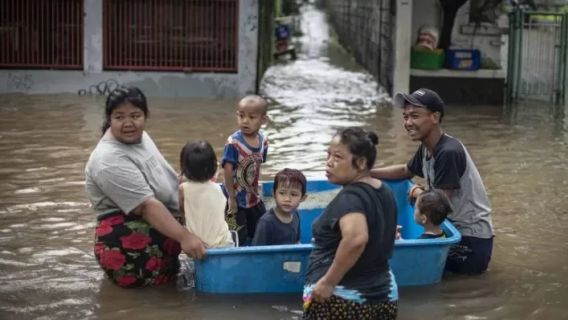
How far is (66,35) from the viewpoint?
17641 mm

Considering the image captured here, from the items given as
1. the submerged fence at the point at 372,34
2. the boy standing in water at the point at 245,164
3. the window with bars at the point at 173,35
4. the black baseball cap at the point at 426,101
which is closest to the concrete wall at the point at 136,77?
the window with bars at the point at 173,35

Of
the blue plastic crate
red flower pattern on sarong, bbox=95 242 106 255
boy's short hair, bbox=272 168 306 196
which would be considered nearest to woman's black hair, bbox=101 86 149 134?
red flower pattern on sarong, bbox=95 242 106 255

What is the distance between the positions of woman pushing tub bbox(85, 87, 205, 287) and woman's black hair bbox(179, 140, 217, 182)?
8.4 inches

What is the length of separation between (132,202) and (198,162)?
1.63 feet

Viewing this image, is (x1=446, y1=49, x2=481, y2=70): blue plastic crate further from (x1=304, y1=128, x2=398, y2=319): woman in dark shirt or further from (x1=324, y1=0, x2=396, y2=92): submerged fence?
(x1=304, y1=128, x2=398, y2=319): woman in dark shirt

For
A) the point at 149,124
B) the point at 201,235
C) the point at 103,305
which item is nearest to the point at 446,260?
the point at 201,235

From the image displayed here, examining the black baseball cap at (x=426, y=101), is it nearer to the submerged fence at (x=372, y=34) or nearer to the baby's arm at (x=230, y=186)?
the baby's arm at (x=230, y=186)

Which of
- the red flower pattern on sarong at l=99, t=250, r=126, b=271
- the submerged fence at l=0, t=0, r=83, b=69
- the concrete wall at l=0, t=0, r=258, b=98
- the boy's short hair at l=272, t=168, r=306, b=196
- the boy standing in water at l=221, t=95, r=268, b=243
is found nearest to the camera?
the red flower pattern on sarong at l=99, t=250, r=126, b=271

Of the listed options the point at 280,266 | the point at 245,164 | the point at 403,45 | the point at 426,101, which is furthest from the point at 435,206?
the point at 403,45

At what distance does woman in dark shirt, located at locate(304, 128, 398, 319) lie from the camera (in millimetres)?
4426

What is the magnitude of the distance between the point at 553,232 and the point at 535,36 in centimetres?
1124

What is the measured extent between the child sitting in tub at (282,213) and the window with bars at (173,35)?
1179 cm

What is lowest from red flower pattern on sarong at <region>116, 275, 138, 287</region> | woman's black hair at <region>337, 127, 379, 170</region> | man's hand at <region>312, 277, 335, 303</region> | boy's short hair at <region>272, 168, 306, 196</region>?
red flower pattern on sarong at <region>116, 275, 138, 287</region>

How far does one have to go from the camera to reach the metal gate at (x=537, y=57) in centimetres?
1723
